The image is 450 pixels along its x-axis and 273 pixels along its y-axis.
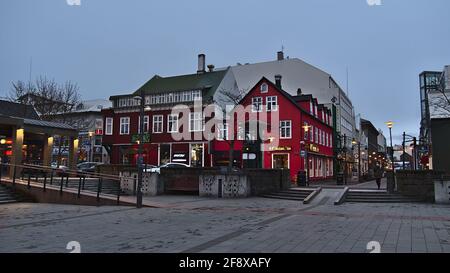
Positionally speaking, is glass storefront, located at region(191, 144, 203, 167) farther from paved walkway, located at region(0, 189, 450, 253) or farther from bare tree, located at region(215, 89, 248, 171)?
paved walkway, located at region(0, 189, 450, 253)

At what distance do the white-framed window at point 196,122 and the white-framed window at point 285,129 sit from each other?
938 cm

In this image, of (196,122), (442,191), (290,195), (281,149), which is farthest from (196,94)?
(442,191)

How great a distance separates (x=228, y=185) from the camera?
22.6 metres

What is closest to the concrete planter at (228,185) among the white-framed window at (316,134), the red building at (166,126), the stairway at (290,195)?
the stairway at (290,195)

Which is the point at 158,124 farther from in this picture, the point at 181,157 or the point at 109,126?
the point at 109,126

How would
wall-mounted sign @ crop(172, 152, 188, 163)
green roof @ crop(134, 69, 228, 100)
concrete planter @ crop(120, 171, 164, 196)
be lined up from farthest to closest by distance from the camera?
green roof @ crop(134, 69, 228, 100)
wall-mounted sign @ crop(172, 152, 188, 163)
concrete planter @ crop(120, 171, 164, 196)

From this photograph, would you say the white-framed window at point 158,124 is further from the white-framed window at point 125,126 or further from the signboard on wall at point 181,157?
the signboard on wall at point 181,157

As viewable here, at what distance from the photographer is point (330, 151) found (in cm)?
5006

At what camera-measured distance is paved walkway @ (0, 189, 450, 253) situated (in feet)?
26.8

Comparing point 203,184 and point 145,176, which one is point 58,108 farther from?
point 203,184

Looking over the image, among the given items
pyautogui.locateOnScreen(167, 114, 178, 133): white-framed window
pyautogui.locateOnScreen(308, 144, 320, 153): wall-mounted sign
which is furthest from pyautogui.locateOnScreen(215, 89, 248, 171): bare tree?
pyautogui.locateOnScreen(308, 144, 320, 153): wall-mounted sign

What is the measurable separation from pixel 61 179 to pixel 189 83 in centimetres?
3130

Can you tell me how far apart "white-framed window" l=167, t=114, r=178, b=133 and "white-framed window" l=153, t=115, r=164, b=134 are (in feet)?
3.56

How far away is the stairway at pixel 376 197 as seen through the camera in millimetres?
19922
